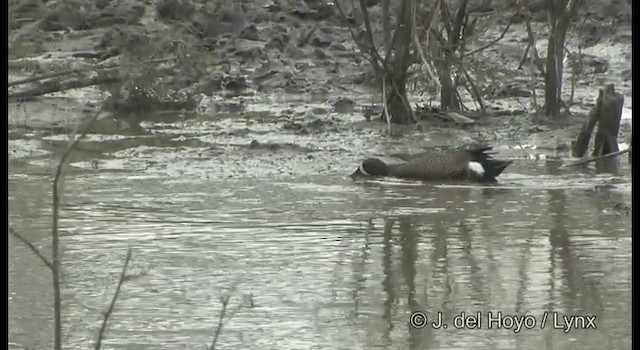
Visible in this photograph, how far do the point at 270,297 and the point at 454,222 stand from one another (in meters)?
2.18

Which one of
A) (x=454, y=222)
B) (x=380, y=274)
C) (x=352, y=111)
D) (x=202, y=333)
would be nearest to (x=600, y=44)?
(x=352, y=111)

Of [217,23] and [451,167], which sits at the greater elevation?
[217,23]

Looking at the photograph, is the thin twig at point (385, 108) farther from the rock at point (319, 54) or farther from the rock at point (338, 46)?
the rock at point (338, 46)

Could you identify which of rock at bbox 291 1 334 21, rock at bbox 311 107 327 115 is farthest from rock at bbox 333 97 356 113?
rock at bbox 291 1 334 21

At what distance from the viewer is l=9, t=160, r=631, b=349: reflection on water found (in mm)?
5320

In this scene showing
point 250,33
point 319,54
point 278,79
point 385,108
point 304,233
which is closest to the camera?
point 304,233

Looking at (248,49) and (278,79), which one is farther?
(248,49)

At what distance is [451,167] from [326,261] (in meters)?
2.85

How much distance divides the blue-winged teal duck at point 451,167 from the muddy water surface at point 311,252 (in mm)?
136

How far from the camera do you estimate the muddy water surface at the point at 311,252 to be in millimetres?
5340

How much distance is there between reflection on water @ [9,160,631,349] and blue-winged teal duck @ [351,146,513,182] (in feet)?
0.52

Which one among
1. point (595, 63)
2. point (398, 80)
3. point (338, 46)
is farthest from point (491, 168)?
point (338, 46)

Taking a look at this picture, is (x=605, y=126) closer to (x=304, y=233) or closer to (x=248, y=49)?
(x=304, y=233)

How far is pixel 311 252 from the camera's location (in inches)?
274
